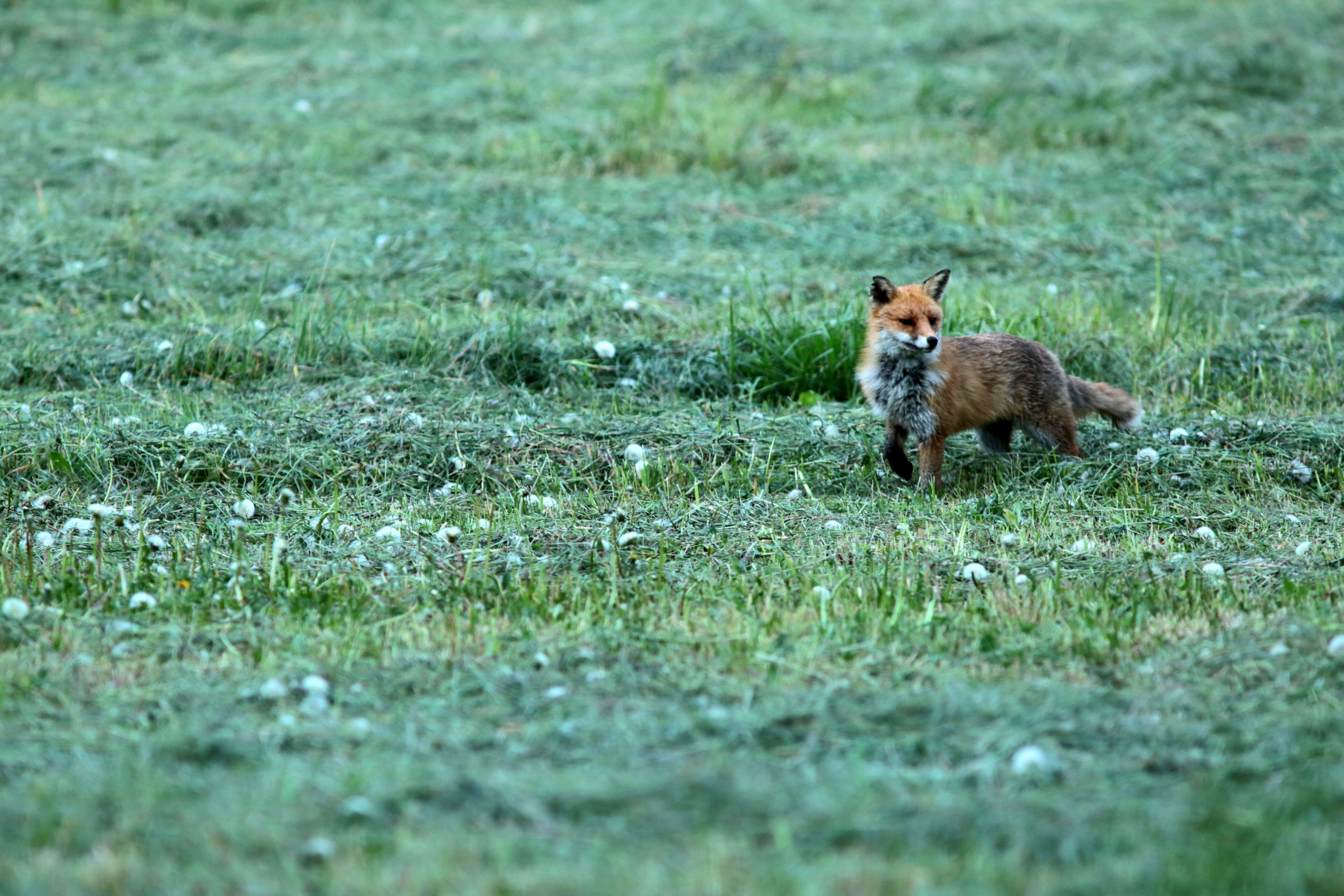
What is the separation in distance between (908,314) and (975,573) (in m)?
1.73

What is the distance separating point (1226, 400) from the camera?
771 centimetres

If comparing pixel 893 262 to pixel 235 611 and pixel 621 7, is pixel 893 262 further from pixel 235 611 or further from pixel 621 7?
pixel 621 7

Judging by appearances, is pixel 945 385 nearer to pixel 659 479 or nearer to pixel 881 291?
pixel 881 291

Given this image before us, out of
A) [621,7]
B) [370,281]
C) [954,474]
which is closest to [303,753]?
[954,474]

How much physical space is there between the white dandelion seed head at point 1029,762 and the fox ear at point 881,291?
3.40 m

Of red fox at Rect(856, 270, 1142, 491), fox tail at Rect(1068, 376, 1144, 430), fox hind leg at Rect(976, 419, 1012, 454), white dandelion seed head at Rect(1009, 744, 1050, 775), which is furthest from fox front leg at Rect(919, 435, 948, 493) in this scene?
white dandelion seed head at Rect(1009, 744, 1050, 775)

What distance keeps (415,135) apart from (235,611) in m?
8.16

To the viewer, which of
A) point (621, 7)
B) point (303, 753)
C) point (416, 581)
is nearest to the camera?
point (303, 753)

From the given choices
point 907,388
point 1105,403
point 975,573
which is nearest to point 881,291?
point 907,388

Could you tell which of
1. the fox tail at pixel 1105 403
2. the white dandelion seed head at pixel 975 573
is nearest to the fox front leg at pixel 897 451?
the fox tail at pixel 1105 403

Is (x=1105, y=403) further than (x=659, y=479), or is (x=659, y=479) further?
(x=1105, y=403)

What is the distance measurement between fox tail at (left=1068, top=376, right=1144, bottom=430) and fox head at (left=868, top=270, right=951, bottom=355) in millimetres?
972

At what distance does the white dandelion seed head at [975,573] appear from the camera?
5.17 metres

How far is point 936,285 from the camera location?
668cm
